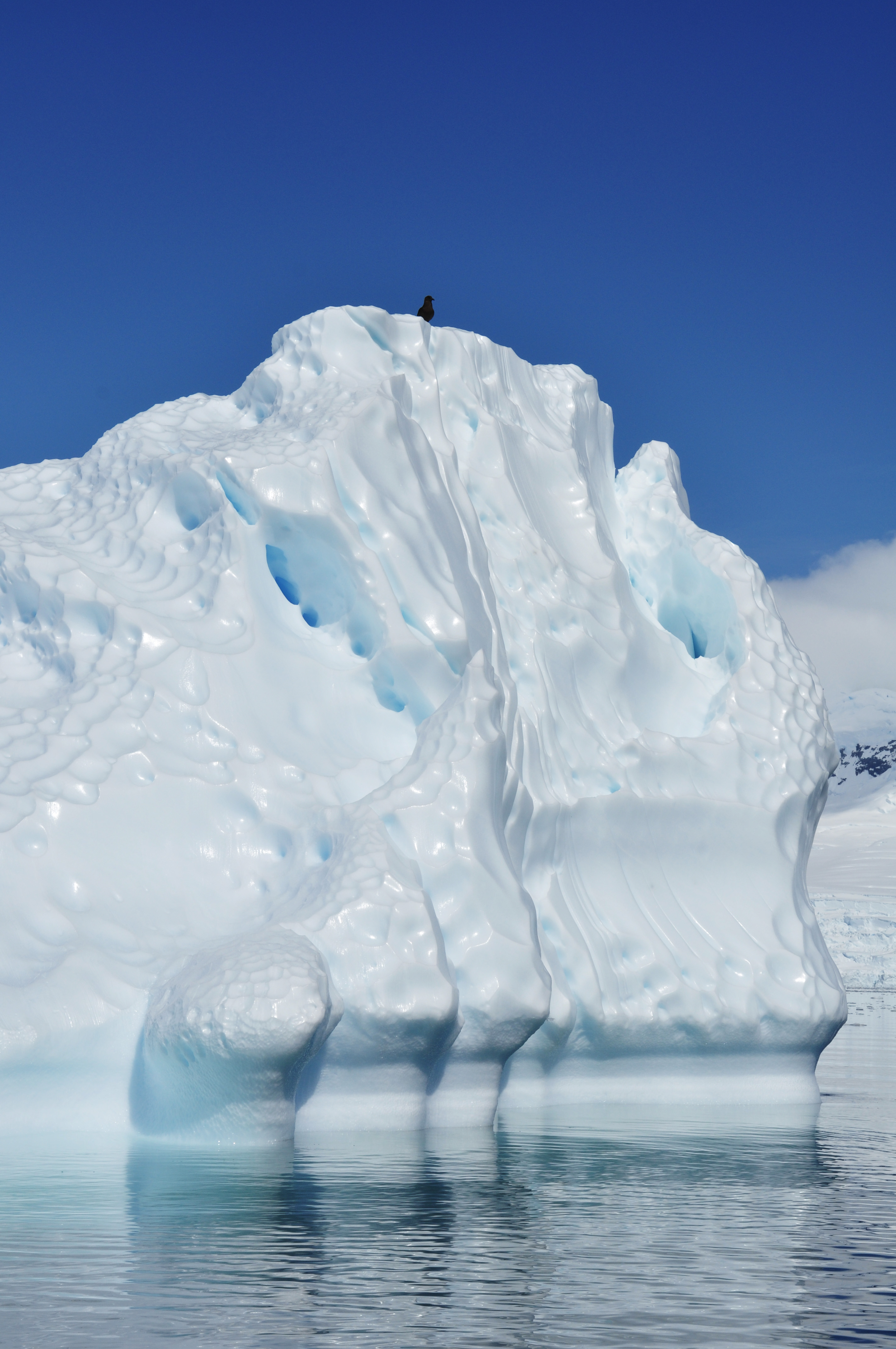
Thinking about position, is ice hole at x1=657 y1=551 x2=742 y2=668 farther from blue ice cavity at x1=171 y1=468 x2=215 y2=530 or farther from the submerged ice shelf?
blue ice cavity at x1=171 y1=468 x2=215 y2=530

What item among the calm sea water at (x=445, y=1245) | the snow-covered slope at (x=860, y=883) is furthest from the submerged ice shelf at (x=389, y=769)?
the snow-covered slope at (x=860, y=883)

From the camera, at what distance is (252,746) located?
12.7m

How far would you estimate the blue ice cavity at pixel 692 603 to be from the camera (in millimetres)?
17344

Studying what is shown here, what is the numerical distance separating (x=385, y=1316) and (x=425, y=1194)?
2.69m

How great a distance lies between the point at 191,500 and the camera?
1437 cm

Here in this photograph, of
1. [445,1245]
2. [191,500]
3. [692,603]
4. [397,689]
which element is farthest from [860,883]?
[445,1245]

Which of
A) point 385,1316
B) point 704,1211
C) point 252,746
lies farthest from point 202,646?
point 385,1316

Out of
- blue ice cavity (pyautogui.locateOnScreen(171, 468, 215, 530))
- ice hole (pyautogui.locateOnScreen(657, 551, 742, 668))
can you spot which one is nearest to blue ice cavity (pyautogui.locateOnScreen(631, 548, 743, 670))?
ice hole (pyautogui.locateOnScreen(657, 551, 742, 668))

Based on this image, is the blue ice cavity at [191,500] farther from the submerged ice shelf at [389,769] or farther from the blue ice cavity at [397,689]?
the blue ice cavity at [397,689]

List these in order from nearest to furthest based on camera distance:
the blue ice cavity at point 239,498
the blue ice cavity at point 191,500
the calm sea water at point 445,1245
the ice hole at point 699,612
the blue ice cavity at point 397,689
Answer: the calm sea water at point 445,1245
the blue ice cavity at point 397,689
the blue ice cavity at point 239,498
the blue ice cavity at point 191,500
the ice hole at point 699,612

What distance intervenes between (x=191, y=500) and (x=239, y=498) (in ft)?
1.99

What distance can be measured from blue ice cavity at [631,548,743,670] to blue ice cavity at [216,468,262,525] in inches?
244

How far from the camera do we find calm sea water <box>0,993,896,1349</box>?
565 centimetres

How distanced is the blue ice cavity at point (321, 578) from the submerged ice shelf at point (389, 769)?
0.04 m
